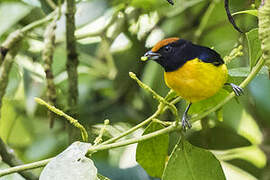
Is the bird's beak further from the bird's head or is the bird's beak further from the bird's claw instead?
the bird's claw

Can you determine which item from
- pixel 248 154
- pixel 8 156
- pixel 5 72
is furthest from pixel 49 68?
pixel 248 154

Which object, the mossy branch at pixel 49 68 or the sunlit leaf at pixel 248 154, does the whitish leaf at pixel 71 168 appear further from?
the sunlit leaf at pixel 248 154

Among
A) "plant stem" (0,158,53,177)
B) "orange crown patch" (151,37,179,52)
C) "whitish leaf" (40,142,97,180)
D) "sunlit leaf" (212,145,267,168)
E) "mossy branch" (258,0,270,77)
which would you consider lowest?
"sunlit leaf" (212,145,267,168)

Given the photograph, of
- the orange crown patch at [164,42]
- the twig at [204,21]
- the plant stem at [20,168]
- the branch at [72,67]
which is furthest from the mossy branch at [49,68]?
the twig at [204,21]

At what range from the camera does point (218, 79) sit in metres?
0.94

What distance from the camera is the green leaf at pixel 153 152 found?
926 mm

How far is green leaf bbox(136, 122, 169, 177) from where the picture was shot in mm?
926

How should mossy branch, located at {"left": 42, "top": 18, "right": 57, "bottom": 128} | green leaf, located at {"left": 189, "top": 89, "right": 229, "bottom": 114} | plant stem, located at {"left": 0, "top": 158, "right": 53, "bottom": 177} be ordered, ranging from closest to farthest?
plant stem, located at {"left": 0, "top": 158, "right": 53, "bottom": 177} → green leaf, located at {"left": 189, "top": 89, "right": 229, "bottom": 114} → mossy branch, located at {"left": 42, "top": 18, "right": 57, "bottom": 128}

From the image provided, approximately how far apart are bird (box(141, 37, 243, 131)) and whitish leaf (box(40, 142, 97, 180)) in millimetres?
191

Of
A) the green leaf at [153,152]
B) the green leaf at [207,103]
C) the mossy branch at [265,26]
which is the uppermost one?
the mossy branch at [265,26]

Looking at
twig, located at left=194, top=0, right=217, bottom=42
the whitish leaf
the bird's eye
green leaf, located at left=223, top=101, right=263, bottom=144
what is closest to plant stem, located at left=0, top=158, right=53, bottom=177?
the whitish leaf

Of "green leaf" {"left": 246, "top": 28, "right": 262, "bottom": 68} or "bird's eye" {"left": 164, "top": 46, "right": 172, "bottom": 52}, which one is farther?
"bird's eye" {"left": 164, "top": 46, "right": 172, "bottom": 52}

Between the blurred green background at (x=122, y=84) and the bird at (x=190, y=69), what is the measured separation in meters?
0.18

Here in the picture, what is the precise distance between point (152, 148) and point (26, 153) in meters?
0.77
